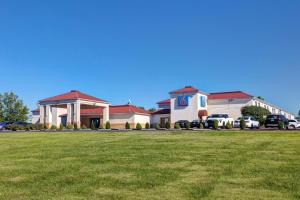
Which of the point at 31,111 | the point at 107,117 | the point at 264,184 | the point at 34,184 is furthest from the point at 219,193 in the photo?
the point at 31,111

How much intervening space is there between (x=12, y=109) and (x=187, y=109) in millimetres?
44143

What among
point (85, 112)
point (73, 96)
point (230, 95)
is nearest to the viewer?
point (73, 96)

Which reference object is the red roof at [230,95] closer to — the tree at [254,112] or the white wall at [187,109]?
the tree at [254,112]

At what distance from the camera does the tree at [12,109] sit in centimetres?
7794

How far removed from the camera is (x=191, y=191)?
270 inches

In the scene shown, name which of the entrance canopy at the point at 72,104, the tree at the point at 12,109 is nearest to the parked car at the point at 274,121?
the entrance canopy at the point at 72,104

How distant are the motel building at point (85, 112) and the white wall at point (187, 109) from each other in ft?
24.1

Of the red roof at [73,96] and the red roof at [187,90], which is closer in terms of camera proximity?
the red roof at [73,96]

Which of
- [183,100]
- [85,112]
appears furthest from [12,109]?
[183,100]

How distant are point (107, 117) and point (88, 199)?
54607 mm

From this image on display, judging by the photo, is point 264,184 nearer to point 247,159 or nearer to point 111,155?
point 247,159

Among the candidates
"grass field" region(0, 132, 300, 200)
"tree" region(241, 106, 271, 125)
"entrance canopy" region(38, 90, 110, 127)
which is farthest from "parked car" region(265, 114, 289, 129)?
"entrance canopy" region(38, 90, 110, 127)

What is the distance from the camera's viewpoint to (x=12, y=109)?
78688 mm

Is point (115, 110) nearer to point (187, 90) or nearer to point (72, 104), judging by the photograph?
point (72, 104)
